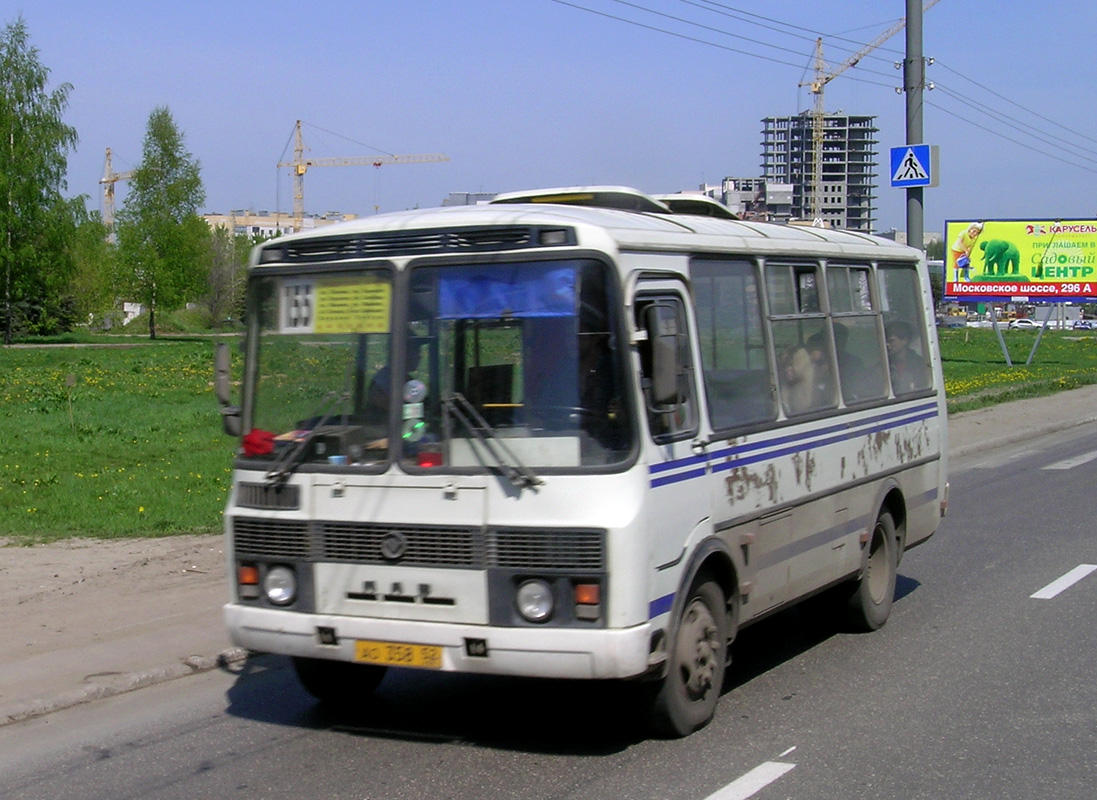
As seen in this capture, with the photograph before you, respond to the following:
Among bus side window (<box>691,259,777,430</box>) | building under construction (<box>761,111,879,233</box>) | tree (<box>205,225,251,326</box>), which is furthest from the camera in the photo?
tree (<box>205,225,251,326</box>)

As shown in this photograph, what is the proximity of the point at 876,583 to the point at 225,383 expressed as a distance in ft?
15.2

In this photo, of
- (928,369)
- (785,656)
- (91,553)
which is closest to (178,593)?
(91,553)

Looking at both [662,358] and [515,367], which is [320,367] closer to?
[515,367]

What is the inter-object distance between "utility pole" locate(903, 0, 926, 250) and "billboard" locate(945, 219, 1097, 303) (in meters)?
28.9

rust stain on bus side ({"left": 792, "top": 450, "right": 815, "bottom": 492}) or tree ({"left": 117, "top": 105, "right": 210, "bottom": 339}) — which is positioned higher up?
tree ({"left": 117, "top": 105, "right": 210, "bottom": 339})

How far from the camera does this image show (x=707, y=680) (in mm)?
6352

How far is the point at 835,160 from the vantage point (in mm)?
103812

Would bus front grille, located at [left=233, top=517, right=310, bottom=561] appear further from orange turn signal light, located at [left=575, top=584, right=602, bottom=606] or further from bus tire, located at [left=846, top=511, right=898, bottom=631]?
bus tire, located at [left=846, top=511, right=898, bottom=631]

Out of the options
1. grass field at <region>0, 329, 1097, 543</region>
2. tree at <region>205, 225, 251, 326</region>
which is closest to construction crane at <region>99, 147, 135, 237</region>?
tree at <region>205, 225, 251, 326</region>

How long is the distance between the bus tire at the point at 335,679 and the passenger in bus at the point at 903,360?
4202 millimetres

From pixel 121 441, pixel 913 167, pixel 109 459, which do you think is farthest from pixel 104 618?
pixel 913 167

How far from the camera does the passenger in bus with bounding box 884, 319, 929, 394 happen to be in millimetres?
9102

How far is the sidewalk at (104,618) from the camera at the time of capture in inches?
288

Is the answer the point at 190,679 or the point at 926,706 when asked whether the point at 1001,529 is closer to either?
the point at 926,706
